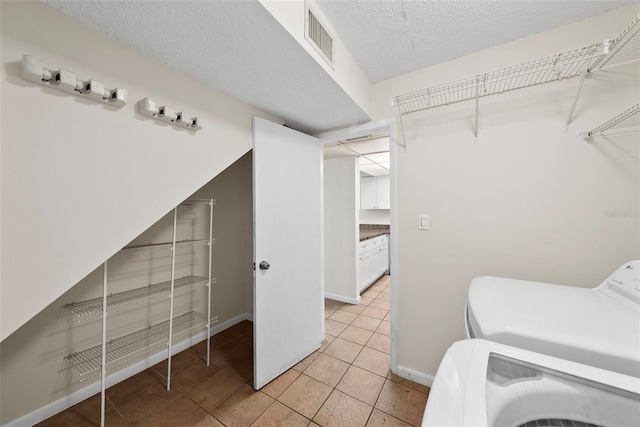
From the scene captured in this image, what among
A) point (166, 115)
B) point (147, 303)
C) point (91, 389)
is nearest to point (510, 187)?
point (166, 115)

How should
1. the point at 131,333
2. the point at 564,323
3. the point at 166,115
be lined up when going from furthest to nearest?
the point at 131,333
the point at 166,115
the point at 564,323

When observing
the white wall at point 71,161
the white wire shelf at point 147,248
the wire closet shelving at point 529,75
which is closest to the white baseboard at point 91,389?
the white wire shelf at point 147,248

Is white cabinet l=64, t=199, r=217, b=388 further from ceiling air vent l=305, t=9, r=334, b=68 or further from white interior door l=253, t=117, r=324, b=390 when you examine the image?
ceiling air vent l=305, t=9, r=334, b=68

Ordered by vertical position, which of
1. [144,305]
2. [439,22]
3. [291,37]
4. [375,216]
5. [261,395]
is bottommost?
[261,395]

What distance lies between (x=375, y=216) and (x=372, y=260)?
1619mm

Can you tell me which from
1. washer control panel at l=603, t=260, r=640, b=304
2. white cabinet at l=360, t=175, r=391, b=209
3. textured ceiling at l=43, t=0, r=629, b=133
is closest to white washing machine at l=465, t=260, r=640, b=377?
washer control panel at l=603, t=260, r=640, b=304

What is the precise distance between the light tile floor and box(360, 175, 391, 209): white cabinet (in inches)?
120

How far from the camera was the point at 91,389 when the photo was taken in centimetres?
162

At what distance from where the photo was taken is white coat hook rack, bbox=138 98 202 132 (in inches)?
42.0

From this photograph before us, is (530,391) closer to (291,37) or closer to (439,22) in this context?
(291,37)

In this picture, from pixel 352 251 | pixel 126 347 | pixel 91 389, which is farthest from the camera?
pixel 352 251

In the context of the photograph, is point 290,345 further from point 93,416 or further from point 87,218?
point 87,218

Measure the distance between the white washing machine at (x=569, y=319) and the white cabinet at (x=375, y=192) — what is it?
375 centimetres

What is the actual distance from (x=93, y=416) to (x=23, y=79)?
75.7 inches
